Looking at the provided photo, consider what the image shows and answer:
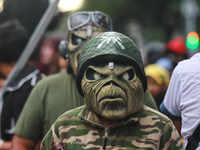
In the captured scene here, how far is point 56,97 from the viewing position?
3.68m

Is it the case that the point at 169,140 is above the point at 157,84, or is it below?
above

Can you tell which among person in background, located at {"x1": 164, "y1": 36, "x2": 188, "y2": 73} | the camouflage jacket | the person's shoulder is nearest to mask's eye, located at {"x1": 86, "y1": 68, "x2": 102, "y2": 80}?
the camouflage jacket

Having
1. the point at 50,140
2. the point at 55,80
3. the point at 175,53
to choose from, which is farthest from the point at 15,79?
the point at 175,53

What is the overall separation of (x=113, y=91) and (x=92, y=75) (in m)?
0.22

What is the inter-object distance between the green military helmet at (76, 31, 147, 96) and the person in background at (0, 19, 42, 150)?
1817 millimetres

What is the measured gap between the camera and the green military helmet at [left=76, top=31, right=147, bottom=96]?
2496 millimetres

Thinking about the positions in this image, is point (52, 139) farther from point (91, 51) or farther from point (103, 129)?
point (91, 51)

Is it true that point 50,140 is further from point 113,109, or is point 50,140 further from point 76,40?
point 76,40

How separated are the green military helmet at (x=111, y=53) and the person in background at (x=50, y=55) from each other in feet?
13.8

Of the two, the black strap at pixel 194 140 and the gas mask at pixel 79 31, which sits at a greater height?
the gas mask at pixel 79 31

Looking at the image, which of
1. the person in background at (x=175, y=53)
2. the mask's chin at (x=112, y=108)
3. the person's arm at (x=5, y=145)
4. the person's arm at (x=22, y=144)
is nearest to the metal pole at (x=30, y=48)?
the person's arm at (x=5, y=145)

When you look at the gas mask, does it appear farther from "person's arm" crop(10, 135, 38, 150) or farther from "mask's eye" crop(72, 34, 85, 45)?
"person's arm" crop(10, 135, 38, 150)

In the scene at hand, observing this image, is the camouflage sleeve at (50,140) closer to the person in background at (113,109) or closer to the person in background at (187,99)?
the person in background at (113,109)

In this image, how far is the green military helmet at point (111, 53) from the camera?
250 centimetres
